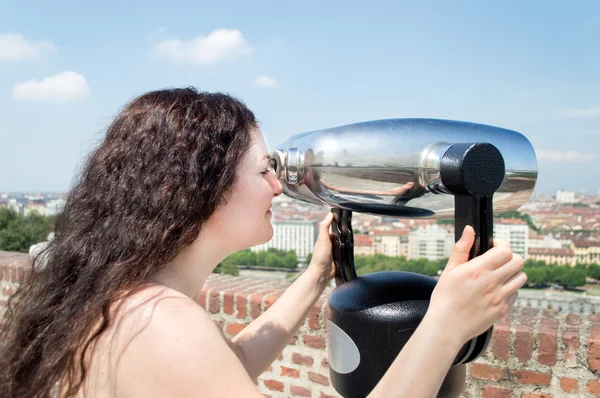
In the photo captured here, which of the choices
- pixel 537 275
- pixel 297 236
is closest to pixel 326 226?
pixel 537 275

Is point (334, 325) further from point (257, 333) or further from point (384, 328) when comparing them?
point (257, 333)

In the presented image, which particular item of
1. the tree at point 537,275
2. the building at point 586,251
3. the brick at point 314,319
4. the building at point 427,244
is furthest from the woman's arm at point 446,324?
the building at point 586,251

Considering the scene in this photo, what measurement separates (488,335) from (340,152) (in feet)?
1.29

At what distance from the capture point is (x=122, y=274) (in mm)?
866

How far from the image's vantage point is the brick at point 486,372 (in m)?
1.70

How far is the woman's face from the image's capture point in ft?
3.10

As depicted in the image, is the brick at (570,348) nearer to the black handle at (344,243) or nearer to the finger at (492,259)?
the black handle at (344,243)

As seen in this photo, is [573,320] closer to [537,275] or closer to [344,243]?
[344,243]

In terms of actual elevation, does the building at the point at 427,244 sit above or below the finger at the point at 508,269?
below

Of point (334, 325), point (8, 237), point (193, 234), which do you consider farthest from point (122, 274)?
point (8, 237)

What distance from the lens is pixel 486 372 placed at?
1719 mm

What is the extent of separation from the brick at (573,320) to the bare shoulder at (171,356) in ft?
4.30

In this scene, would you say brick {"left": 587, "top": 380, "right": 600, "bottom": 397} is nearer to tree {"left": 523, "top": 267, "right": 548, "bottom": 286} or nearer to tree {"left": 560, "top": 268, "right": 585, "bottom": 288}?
tree {"left": 523, "top": 267, "right": 548, "bottom": 286}

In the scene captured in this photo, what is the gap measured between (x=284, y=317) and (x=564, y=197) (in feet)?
331
